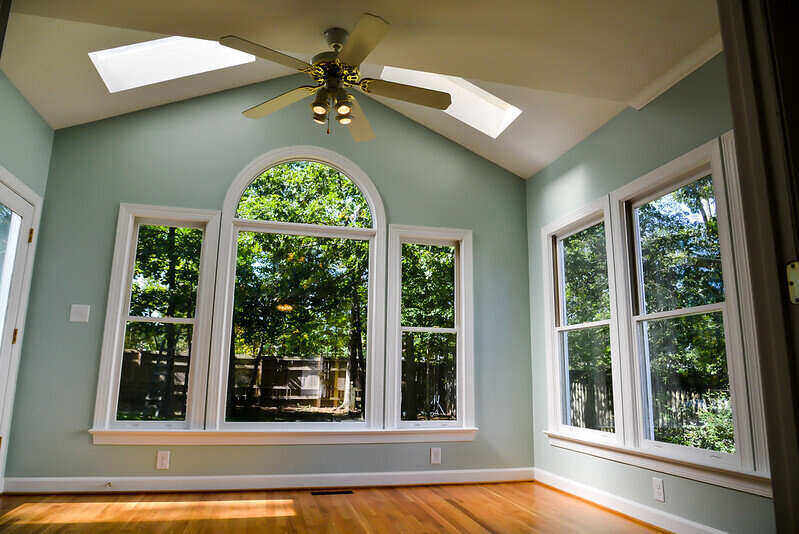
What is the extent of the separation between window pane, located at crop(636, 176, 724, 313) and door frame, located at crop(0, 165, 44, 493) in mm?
4176

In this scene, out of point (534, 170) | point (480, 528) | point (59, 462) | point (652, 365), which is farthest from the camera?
point (534, 170)

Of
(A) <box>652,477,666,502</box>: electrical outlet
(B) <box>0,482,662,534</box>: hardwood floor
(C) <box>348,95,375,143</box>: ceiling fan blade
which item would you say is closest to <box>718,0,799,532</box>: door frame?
(C) <box>348,95,375,143</box>: ceiling fan blade

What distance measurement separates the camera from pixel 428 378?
463cm

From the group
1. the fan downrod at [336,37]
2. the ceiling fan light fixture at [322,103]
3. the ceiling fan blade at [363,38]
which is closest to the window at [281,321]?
the ceiling fan light fixture at [322,103]

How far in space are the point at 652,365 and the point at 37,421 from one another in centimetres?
418

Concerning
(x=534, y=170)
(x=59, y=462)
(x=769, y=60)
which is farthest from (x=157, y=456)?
(x=769, y=60)

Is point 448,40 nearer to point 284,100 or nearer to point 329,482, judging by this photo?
point 284,100

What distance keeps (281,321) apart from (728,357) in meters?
3.11

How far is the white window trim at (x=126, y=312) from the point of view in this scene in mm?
3982

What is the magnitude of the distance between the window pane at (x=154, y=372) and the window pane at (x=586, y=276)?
3032 mm

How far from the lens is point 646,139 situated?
11.7 ft

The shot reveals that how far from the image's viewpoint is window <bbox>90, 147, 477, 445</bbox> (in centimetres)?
411

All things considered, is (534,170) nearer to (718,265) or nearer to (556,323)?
(556,323)

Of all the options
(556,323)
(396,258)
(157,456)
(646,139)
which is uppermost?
(646,139)
